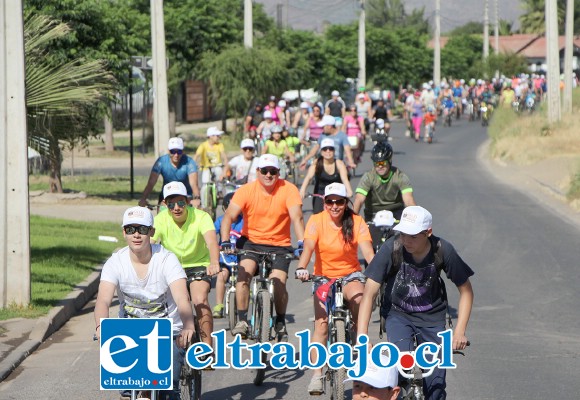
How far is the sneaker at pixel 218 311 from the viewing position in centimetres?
1341

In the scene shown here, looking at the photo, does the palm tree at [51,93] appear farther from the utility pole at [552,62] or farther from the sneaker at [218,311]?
the utility pole at [552,62]

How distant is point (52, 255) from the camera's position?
690 inches

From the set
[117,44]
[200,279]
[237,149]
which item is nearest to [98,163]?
[237,149]

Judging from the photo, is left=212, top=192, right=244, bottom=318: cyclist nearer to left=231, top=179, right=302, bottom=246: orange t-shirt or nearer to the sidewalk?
left=231, top=179, right=302, bottom=246: orange t-shirt

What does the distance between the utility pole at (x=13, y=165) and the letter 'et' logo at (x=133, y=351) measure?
7126mm

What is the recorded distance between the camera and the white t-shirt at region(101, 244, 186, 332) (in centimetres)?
803

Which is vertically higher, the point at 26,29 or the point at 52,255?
the point at 26,29

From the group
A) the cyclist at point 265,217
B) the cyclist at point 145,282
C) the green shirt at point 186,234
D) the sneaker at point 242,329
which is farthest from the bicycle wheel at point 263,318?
the cyclist at point 145,282

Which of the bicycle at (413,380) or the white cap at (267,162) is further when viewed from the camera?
the white cap at (267,162)

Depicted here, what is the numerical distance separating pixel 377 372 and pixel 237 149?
35683 millimetres

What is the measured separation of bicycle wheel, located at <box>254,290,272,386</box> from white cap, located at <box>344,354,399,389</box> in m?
3.09

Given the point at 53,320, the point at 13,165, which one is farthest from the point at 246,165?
the point at 53,320

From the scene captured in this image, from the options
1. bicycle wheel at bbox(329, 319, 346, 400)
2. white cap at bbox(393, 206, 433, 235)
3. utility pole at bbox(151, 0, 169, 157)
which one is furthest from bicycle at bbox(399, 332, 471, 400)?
utility pole at bbox(151, 0, 169, 157)

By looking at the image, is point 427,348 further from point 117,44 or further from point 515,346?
point 117,44
